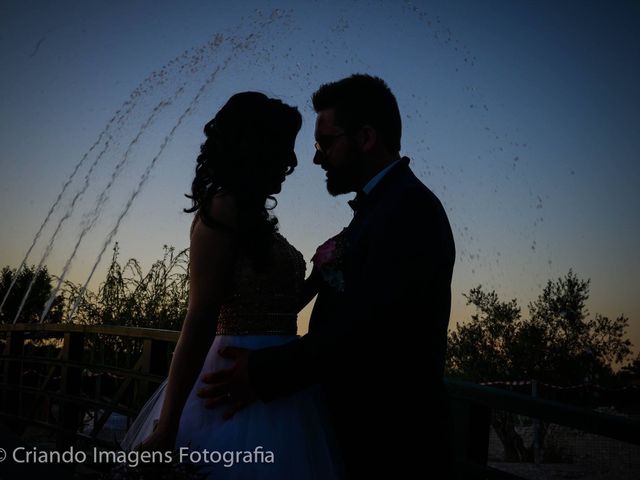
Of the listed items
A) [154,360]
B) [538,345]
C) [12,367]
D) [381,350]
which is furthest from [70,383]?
[538,345]

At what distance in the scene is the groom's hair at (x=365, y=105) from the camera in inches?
113

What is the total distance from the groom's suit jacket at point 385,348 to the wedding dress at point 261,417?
144 mm

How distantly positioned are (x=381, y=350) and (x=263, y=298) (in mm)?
691

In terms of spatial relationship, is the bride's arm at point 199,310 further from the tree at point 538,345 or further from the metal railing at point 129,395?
the tree at point 538,345

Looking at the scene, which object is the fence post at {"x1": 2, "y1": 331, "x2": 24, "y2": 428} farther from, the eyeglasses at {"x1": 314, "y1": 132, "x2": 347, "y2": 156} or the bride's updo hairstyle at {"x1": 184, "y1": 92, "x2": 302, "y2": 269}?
the eyeglasses at {"x1": 314, "y1": 132, "x2": 347, "y2": 156}

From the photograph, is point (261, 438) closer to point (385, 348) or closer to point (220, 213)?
point (385, 348)

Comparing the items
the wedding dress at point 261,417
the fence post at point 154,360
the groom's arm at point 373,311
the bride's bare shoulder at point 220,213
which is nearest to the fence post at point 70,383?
the fence post at point 154,360

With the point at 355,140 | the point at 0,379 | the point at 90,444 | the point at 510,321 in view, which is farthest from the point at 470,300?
the point at 355,140

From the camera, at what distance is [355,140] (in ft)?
9.38

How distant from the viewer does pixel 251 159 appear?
2760 mm

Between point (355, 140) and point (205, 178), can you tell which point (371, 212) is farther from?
point (205, 178)

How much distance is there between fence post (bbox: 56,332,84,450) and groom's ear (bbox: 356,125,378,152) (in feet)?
20.0

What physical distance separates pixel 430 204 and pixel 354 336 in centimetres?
66

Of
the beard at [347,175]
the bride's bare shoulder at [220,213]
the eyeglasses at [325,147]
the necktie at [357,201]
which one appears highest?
the eyeglasses at [325,147]
